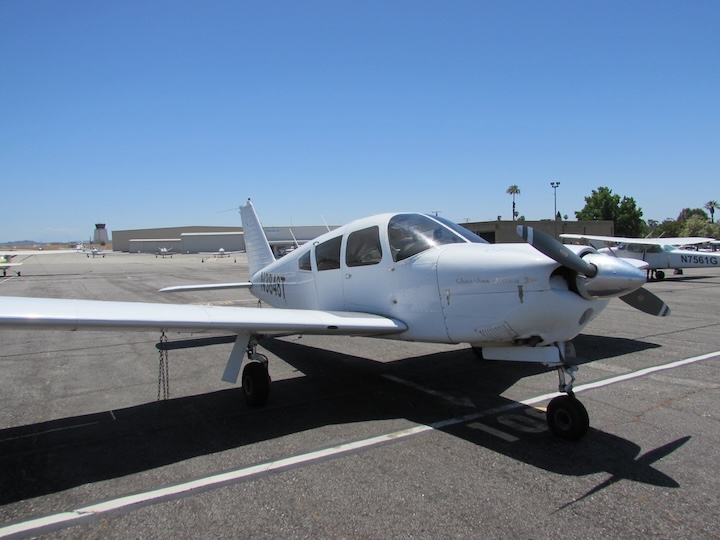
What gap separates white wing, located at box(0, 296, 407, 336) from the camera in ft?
13.0

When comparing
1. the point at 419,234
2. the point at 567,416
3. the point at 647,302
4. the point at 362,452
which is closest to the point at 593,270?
the point at 647,302

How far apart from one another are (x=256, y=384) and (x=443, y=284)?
2605mm

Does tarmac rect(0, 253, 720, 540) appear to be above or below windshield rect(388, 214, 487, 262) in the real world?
below

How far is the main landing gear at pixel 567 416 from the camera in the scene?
436cm

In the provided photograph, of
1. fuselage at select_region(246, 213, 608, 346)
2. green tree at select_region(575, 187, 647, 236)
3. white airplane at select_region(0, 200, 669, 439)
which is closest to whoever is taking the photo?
white airplane at select_region(0, 200, 669, 439)

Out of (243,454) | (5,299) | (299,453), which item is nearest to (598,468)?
(299,453)

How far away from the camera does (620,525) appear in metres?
3.07

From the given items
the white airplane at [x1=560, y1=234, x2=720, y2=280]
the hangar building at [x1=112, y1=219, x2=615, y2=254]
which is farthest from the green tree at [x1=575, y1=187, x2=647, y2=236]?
the white airplane at [x1=560, y1=234, x2=720, y2=280]

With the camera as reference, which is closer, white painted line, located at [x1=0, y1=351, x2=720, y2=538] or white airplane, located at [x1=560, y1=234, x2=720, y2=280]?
white painted line, located at [x1=0, y1=351, x2=720, y2=538]

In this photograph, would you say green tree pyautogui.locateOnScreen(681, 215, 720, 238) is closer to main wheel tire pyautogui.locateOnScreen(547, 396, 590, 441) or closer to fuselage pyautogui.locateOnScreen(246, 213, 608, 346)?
fuselage pyautogui.locateOnScreen(246, 213, 608, 346)

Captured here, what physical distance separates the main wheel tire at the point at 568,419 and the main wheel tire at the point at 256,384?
3.28 meters

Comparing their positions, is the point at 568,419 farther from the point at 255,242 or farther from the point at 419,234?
the point at 255,242

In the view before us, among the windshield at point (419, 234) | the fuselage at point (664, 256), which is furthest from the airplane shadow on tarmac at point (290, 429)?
the fuselage at point (664, 256)

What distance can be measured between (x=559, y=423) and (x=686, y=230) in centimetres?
10884
